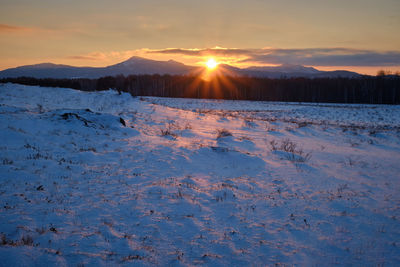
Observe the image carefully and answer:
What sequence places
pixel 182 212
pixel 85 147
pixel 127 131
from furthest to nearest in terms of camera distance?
pixel 127 131 → pixel 85 147 → pixel 182 212

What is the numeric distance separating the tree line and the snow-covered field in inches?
2400

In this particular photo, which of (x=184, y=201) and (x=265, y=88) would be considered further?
(x=265, y=88)

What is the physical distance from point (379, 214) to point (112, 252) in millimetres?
4839

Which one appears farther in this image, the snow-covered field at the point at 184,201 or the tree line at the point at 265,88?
the tree line at the point at 265,88

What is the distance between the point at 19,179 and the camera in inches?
205

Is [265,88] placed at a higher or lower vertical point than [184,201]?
higher

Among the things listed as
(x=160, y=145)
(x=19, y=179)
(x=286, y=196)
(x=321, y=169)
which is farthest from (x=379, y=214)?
(x=19, y=179)

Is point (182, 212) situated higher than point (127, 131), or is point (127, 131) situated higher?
point (127, 131)

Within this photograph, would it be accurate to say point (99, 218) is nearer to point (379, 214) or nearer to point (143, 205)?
point (143, 205)

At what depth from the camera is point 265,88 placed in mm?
78938

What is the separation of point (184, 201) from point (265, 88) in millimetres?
78600

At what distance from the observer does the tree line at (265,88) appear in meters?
65.9

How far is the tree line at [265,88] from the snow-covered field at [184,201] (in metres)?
61.0

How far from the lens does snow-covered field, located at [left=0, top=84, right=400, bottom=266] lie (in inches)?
135
